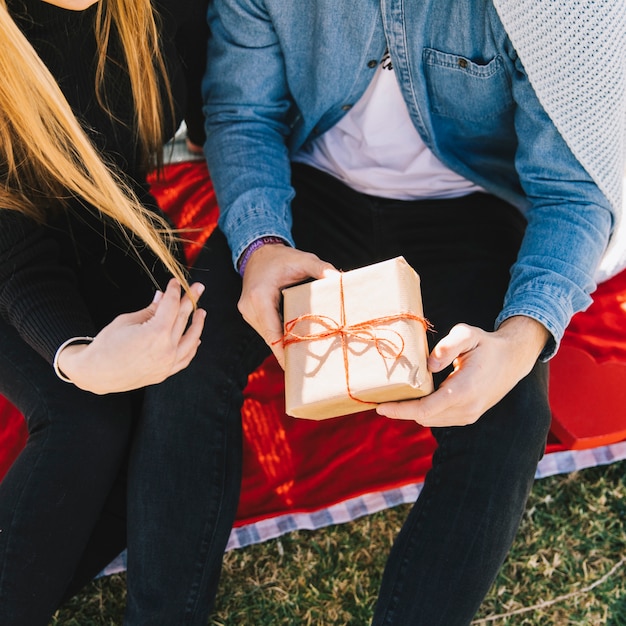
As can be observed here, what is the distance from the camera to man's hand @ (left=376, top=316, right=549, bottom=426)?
1.06 metres

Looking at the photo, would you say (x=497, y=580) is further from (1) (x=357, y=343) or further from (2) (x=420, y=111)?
(2) (x=420, y=111)

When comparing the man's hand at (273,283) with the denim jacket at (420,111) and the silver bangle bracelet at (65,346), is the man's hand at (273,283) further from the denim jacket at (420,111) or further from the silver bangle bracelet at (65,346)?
the silver bangle bracelet at (65,346)

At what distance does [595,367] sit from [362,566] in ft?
2.24

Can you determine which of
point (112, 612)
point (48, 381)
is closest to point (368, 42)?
point (48, 381)

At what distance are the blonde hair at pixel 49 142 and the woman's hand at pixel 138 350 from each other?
0.25 ft

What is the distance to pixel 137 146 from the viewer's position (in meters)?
1.40

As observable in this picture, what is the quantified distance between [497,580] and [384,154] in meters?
0.92

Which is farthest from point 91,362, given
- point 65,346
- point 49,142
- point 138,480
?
point 49,142

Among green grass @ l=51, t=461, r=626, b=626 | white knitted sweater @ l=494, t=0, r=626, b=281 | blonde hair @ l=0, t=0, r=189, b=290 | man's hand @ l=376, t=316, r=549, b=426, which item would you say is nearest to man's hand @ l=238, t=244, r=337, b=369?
blonde hair @ l=0, t=0, r=189, b=290

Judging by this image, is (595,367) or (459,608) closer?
(459,608)

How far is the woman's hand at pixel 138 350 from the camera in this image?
113cm

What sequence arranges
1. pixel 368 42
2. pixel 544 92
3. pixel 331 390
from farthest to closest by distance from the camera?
pixel 368 42
pixel 544 92
pixel 331 390

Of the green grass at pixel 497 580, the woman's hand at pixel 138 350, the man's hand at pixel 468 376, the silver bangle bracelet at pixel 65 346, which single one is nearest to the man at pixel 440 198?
the man's hand at pixel 468 376

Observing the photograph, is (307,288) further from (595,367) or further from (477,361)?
(595,367)
